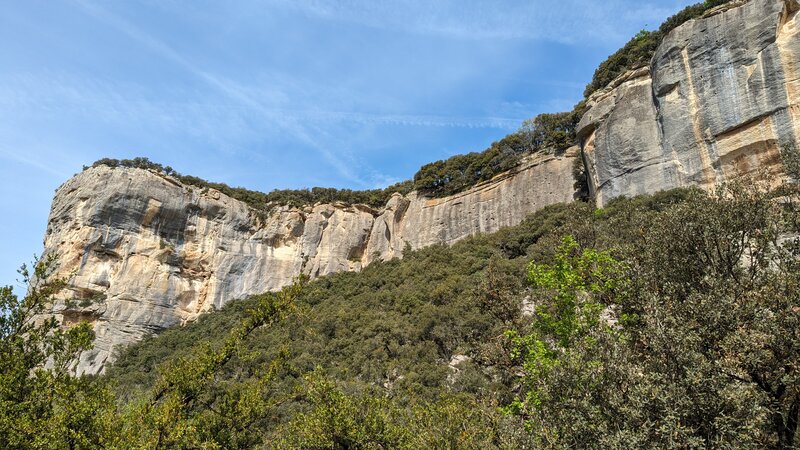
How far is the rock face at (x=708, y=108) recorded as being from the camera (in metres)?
31.2

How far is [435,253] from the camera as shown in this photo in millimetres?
48312

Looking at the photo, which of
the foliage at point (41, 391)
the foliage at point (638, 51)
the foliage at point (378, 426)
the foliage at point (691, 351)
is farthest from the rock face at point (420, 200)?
the foliage at point (378, 426)

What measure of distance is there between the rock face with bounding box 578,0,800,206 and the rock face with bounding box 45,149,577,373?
8151mm

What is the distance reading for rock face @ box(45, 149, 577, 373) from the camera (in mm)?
49688

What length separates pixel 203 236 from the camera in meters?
57.9

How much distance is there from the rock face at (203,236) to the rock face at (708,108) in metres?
8.15

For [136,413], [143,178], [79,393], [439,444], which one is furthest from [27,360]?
[143,178]

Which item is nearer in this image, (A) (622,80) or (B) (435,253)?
(A) (622,80)

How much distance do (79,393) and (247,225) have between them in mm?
50919

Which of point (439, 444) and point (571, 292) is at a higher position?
point (571, 292)

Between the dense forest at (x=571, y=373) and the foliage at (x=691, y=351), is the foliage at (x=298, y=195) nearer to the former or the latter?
the dense forest at (x=571, y=373)

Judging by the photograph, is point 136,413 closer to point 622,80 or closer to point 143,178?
point 622,80

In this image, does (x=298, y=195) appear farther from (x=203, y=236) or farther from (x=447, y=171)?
(x=447, y=171)

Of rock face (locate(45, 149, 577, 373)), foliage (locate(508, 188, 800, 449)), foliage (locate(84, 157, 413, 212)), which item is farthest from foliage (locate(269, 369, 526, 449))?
foliage (locate(84, 157, 413, 212))
